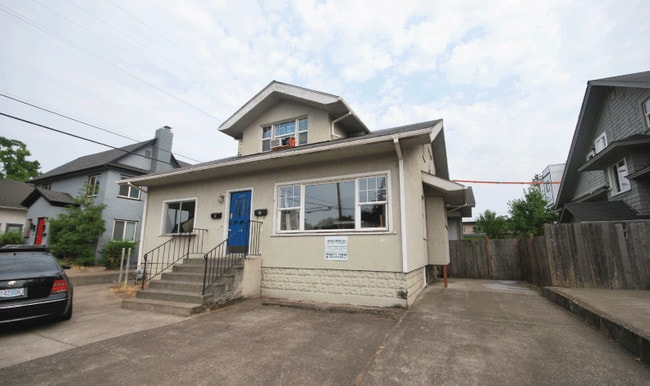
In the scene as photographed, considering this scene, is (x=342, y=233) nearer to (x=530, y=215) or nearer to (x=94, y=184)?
(x=94, y=184)

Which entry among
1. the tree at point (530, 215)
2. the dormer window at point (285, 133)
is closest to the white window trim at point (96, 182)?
the dormer window at point (285, 133)

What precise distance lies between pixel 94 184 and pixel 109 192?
1.61 m

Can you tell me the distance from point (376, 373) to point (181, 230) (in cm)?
840

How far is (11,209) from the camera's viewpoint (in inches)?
825

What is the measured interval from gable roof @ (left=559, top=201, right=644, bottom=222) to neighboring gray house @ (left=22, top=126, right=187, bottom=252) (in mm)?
20137

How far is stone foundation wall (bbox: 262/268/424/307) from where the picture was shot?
19.2 feet

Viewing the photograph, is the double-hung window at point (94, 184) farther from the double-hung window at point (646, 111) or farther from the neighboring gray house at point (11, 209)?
the double-hung window at point (646, 111)

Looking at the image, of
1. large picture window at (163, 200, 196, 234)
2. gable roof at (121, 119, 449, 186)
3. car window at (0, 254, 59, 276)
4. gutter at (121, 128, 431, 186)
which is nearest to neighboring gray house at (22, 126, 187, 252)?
large picture window at (163, 200, 196, 234)

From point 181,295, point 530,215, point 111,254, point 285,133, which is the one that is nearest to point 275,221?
point 181,295

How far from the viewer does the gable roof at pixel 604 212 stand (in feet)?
33.9

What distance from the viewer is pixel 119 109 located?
40.0ft

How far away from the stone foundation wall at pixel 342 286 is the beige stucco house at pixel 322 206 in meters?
0.02

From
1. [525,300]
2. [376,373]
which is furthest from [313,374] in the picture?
[525,300]

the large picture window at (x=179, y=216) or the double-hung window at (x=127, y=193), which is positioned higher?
the double-hung window at (x=127, y=193)
